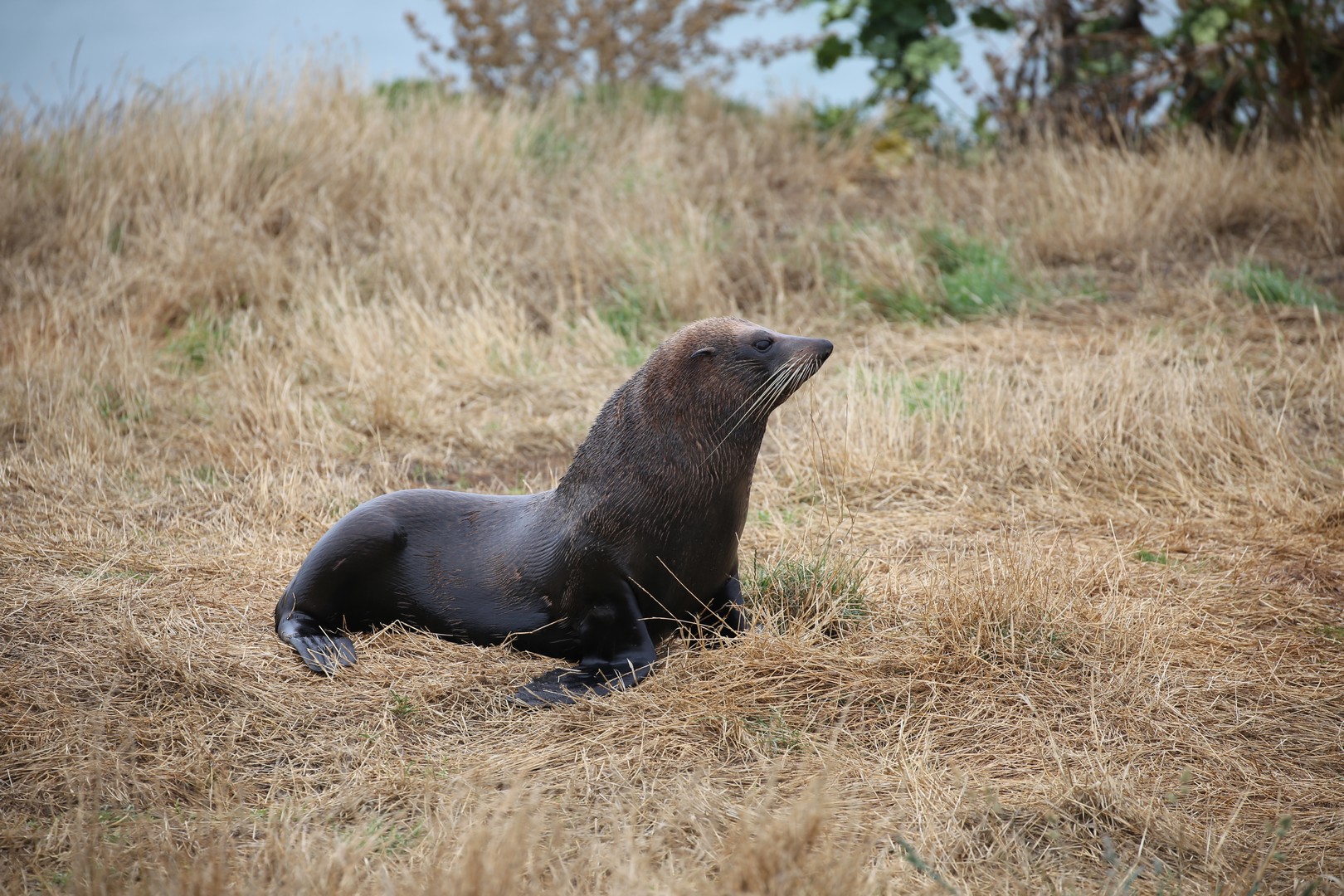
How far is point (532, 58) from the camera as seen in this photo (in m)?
12.6

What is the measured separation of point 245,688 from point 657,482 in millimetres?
1375

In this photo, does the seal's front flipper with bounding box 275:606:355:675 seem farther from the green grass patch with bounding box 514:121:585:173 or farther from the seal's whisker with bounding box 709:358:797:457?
the green grass patch with bounding box 514:121:585:173

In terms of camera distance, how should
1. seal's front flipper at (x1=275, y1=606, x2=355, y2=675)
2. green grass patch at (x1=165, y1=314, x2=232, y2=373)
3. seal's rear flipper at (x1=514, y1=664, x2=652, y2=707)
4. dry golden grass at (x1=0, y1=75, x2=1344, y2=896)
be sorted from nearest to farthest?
dry golden grass at (x1=0, y1=75, x2=1344, y2=896), seal's rear flipper at (x1=514, y1=664, x2=652, y2=707), seal's front flipper at (x1=275, y1=606, x2=355, y2=675), green grass patch at (x1=165, y1=314, x2=232, y2=373)

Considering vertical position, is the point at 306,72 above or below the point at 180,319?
above

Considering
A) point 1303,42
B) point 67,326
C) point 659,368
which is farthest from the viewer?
point 1303,42

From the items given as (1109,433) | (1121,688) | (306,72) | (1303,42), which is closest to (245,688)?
(1121,688)

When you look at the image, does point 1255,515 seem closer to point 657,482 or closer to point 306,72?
point 657,482

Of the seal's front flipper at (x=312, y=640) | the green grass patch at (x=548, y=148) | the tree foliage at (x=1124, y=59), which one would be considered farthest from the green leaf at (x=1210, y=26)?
the seal's front flipper at (x=312, y=640)

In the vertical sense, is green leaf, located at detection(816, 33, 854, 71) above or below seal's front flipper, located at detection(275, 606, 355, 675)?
above

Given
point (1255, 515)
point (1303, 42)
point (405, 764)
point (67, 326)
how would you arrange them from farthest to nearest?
point (1303, 42) < point (67, 326) < point (1255, 515) < point (405, 764)

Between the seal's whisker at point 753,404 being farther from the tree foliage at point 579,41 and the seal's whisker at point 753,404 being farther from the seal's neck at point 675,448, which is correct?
the tree foliage at point 579,41

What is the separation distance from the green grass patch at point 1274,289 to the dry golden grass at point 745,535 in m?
0.18

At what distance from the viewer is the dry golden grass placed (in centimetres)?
273

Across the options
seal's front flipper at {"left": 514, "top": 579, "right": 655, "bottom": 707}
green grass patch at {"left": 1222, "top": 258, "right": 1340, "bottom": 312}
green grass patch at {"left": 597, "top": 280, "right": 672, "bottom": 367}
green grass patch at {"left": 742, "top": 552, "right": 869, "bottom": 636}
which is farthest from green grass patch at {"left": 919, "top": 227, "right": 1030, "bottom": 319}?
seal's front flipper at {"left": 514, "top": 579, "right": 655, "bottom": 707}
